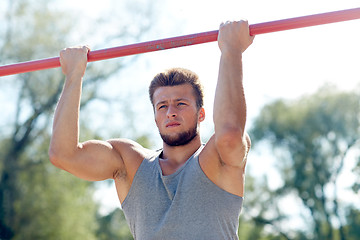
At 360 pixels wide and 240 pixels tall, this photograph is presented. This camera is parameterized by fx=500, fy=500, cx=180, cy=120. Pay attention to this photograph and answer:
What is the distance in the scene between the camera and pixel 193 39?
2250mm

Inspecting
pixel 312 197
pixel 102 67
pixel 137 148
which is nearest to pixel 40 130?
pixel 102 67

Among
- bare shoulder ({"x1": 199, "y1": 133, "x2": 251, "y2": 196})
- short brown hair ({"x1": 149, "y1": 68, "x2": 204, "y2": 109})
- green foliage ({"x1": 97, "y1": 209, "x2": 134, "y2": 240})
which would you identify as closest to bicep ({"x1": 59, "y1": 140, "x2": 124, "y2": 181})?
short brown hair ({"x1": 149, "y1": 68, "x2": 204, "y2": 109})

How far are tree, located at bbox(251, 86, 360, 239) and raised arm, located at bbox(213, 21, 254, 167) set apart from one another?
13337 mm

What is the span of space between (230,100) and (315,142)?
1421 centimetres

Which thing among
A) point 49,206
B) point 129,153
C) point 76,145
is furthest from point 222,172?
point 49,206

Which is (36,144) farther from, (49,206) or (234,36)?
(234,36)

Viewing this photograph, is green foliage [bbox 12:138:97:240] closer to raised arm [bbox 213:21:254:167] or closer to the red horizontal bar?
the red horizontal bar

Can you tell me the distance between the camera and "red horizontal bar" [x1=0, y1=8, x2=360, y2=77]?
82.6 inches

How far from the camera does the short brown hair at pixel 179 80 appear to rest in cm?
225

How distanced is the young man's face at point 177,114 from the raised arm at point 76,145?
21 centimetres

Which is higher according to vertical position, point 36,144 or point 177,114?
point 36,144

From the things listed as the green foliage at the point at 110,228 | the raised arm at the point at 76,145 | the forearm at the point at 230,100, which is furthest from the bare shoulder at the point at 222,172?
the green foliage at the point at 110,228

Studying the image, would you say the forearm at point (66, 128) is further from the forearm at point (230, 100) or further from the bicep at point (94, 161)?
the forearm at point (230, 100)

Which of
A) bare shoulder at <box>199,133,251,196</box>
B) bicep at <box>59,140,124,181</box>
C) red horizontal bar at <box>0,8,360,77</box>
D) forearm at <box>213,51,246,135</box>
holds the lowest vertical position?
bare shoulder at <box>199,133,251,196</box>
